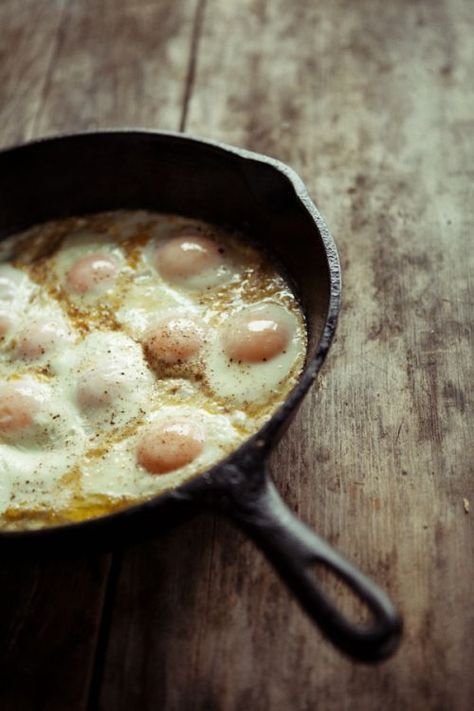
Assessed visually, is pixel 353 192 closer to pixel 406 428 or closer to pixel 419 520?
pixel 406 428

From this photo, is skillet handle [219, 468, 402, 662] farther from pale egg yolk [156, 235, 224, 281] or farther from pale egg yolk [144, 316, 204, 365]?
pale egg yolk [156, 235, 224, 281]

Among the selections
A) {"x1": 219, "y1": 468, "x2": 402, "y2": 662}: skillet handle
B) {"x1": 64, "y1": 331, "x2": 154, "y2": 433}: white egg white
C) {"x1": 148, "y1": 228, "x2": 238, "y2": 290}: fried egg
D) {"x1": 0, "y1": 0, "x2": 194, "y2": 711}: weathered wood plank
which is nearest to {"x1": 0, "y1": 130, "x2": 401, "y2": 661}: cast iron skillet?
{"x1": 219, "y1": 468, "x2": 402, "y2": 662}: skillet handle

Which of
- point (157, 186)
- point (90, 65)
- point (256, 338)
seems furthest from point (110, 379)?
point (90, 65)

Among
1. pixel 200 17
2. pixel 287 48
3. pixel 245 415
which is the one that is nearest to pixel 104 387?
pixel 245 415

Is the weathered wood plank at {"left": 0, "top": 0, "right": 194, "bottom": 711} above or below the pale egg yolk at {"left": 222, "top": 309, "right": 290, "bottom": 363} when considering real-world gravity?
above

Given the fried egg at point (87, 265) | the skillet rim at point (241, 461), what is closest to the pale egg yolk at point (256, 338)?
the skillet rim at point (241, 461)

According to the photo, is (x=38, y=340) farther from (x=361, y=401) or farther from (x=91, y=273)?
(x=361, y=401)
